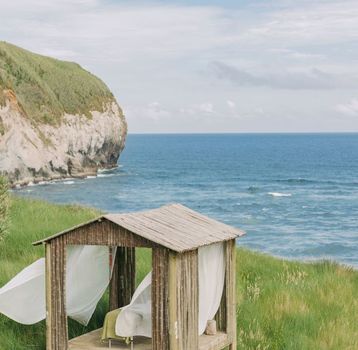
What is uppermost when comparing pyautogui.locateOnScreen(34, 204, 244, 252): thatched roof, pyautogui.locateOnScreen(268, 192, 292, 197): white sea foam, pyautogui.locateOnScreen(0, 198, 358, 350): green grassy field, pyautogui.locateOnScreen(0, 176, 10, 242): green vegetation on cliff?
pyautogui.locateOnScreen(34, 204, 244, 252): thatched roof

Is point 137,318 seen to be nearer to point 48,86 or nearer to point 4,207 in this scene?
point 4,207

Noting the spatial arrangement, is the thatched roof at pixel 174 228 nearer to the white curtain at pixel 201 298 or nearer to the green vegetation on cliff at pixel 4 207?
the white curtain at pixel 201 298

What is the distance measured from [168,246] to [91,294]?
310 centimetres

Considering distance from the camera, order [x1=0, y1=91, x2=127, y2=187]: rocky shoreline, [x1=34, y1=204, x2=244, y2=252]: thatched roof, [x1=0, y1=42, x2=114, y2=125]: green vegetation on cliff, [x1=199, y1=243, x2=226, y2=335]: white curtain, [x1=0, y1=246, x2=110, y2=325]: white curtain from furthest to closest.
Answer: [x1=0, y1=42, x2=114, y2=125]: green vegetation on cliff < [x1=0, y1=91, x2=127, y2=187]: rocky shoreline < [x1=0, y1=246, x2=110, y2=325]: white curtain < [x1=199, y1=243, x2=226, y2=335]: white curtain < [x1=34, y1=204, x2=244, y2=252]: thatched roof

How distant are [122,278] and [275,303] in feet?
9.42

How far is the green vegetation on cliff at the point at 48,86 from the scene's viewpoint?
97875mm

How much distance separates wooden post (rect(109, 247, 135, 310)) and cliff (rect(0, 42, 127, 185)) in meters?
62.2

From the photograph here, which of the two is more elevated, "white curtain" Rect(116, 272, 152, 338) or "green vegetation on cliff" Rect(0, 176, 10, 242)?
"green vegetation on cliff" Rect(0, 176, 10, 242)

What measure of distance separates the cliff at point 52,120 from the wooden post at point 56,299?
63728 millimetres

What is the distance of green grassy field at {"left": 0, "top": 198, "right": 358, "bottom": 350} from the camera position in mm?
12828

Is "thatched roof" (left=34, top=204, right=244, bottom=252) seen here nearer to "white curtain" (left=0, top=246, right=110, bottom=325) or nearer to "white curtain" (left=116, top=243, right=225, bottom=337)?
"white curtain" (left=116, top=243, right=225, bottom=337)

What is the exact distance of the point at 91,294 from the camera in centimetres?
1264

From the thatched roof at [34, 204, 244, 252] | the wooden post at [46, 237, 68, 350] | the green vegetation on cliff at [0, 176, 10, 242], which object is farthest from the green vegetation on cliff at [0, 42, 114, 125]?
the wooden post at [46, 237, 68, 350]

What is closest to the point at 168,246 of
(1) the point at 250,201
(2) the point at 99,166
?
(1) the point at 250,201
